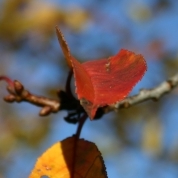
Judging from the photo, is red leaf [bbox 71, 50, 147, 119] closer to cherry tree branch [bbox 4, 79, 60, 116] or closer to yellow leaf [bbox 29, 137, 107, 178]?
yellow leaf [bbox 29, 137, 107, 178]

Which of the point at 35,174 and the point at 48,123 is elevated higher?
the point at 48,123

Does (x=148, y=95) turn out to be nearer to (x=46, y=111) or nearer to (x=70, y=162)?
(x=46, y=111)

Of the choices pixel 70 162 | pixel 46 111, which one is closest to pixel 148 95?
pixel 46 111

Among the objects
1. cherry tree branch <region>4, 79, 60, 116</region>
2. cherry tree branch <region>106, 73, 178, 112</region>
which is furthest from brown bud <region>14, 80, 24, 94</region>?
cherry tree branch <region>106, 73, 178, 112</region>

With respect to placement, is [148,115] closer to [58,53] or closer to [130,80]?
[58,53]

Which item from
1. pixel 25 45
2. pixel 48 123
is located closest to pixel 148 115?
pixel 48 123

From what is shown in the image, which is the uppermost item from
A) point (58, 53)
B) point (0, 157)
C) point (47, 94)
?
point (58, 53)

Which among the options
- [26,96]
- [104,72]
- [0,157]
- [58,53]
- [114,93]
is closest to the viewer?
[114,93]
